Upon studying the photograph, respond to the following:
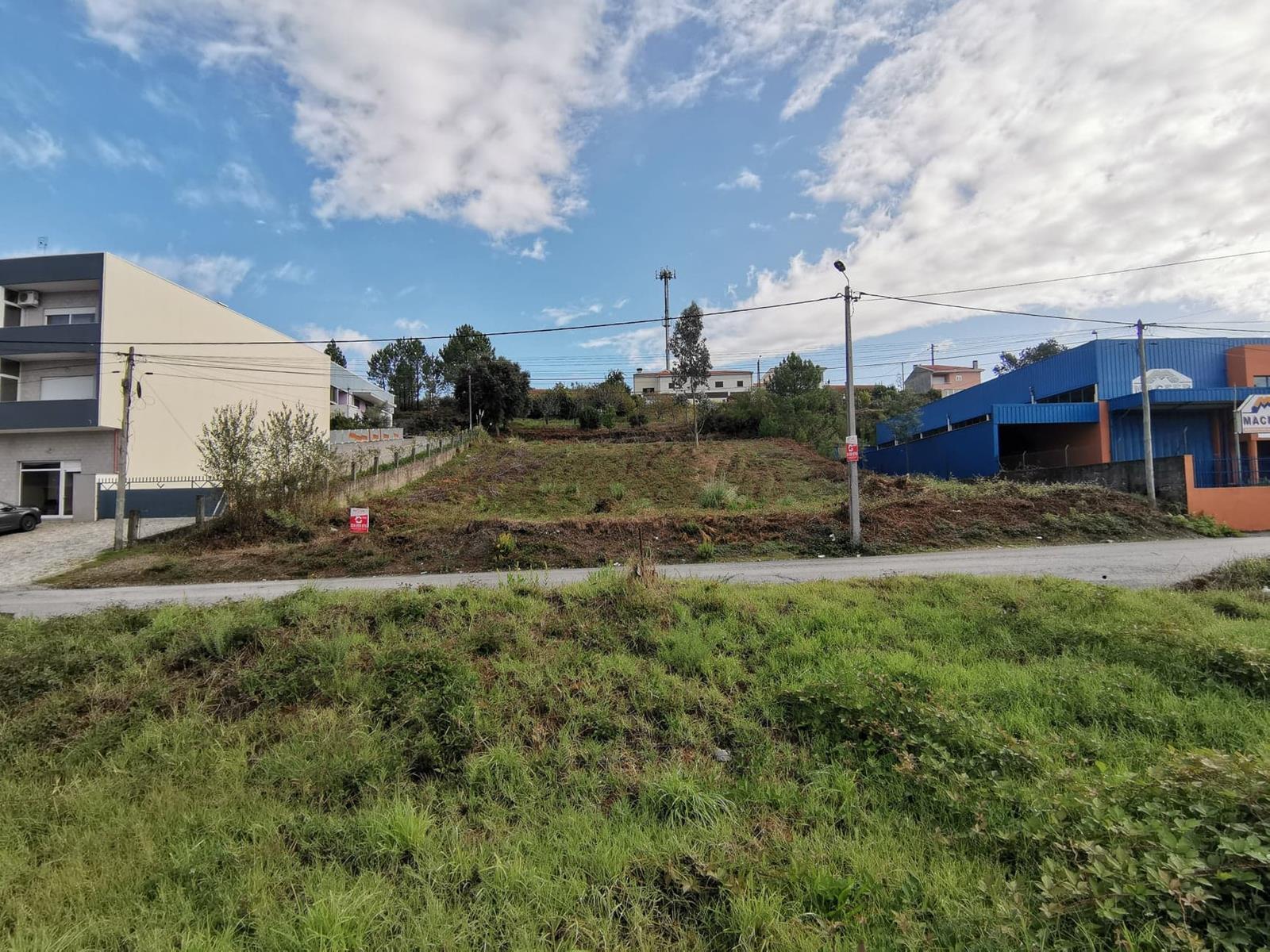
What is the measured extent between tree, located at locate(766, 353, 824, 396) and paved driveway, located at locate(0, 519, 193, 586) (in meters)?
44.0

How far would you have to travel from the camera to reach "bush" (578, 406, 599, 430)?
55656 mm

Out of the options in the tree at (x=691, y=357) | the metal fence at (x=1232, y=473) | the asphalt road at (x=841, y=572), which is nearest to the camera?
the asphalt road at (x=841, y=572)

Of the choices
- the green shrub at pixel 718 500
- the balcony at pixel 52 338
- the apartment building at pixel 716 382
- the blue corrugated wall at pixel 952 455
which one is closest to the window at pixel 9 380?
the balcony at pixel 52 338

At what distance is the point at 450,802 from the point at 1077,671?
219 inches

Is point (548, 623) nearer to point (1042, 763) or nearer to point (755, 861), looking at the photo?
point (755, 861)

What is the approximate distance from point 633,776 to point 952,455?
33941 millimetres

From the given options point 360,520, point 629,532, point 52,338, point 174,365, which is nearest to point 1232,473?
point 629,532

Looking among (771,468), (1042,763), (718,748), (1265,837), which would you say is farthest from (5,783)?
(771,468)

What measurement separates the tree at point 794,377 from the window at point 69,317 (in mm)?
44782

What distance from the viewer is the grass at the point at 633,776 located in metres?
2.71

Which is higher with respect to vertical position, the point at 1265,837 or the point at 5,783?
the point at 1265,837

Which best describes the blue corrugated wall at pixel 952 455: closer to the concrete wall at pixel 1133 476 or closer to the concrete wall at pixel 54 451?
the concrete wall at pixel 1133 476

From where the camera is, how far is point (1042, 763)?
149 inches

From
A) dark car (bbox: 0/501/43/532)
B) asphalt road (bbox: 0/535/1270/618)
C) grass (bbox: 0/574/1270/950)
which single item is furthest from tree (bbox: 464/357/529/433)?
grass (bbox: 0/574/1270/950)
